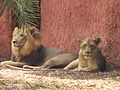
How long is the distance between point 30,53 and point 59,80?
8.16ft

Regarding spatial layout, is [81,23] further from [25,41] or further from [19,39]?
[19,39]

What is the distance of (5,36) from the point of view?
38.3 ft

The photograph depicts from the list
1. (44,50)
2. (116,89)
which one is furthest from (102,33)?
(116,89)

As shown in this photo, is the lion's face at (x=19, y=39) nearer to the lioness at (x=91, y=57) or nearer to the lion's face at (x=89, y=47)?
the lioness at (x=91, y=57)

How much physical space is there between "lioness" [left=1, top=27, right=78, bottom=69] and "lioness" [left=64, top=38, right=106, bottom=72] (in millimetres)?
851

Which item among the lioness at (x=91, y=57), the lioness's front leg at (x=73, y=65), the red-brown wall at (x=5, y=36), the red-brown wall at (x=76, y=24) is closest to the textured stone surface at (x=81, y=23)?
the red-brown wall at (x=76, y=24)

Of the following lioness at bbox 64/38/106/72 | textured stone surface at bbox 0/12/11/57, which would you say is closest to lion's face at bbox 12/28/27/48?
lioness at bbox 64/38/106/72

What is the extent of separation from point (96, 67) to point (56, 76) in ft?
3.31

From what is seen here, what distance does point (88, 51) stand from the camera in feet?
27.9

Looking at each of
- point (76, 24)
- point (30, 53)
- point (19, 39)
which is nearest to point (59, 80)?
point (19, 39)

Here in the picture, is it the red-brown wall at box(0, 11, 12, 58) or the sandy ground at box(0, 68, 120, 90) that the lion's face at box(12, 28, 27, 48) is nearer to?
the sandy ground at box(0, 68, 120, 90)

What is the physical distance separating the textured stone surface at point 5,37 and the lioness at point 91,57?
325cm

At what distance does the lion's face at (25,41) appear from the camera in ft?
31.3

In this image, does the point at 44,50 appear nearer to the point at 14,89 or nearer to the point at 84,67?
the point at 84,67
